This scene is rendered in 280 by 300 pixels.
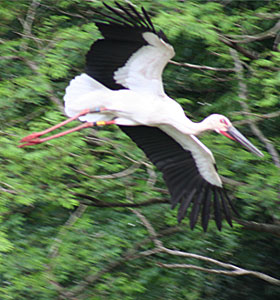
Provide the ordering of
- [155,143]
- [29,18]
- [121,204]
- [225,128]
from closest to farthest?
1. [225,128]
2. [155,143]
3. [121,204]
4. [29,18]

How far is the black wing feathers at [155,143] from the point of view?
18.5 ft

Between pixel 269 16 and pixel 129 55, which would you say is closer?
pixel 129 55

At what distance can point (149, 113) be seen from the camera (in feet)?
19.3

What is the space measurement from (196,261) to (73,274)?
1.08m

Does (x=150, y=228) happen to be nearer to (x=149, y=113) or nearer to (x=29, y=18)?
(x=149, y=113)

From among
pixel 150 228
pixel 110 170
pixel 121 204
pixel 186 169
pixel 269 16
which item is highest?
pixel 269 16

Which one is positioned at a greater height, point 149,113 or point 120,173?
point 149,113

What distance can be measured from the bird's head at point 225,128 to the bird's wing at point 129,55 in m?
0.47

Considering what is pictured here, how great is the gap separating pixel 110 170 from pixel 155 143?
1.74 feet

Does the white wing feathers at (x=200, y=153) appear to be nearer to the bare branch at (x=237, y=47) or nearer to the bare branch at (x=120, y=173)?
the bare branch at (x=120, y=173)

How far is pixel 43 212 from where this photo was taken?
7160 millimetres

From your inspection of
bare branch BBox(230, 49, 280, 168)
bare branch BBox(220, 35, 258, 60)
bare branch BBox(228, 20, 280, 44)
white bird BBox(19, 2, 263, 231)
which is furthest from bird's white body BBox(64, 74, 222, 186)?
bare branch BBox(228, 20, 280, 44)

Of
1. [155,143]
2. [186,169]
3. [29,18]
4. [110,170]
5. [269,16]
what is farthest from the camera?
[29,18]

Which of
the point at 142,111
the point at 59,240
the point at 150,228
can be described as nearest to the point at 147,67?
the point at 142,111
